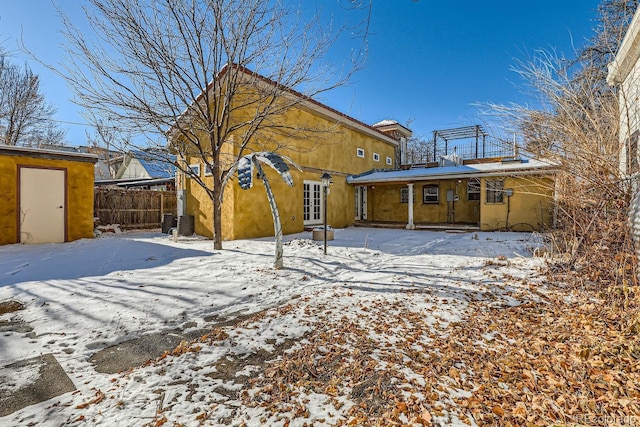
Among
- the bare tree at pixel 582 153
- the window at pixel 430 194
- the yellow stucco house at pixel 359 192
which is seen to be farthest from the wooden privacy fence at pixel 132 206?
the bare tree at pixel 582 153

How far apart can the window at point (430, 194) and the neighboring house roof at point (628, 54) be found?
31.4 feet

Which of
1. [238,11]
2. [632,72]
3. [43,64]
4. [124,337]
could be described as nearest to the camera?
[124,337]

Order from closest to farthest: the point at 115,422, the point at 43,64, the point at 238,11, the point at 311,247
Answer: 1. the point at 115,422
2. the point at 43,64
3. the point at 238,11
4. the point at 311,247

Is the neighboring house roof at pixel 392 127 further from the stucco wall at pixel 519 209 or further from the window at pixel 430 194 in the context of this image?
the stucco wall at pixel 519 209

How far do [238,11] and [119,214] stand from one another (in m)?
10.0

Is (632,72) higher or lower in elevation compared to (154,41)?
lower

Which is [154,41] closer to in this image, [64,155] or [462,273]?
[64,155]

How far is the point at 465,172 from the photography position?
41.8 feet

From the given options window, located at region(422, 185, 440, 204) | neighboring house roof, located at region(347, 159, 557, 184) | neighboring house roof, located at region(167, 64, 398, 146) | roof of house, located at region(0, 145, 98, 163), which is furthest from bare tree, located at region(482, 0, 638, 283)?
roof of house, located at region(0, 145, 98, 163)

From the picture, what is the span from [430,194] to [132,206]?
48.3ft

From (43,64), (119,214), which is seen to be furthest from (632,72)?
(119,214)

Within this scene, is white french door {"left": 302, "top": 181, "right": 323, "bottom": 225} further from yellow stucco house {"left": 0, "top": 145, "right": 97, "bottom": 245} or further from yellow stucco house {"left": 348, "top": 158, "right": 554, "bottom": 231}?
yellow stucco house {"left": 0, "top": 145, "right": 97, "bottom": 245}

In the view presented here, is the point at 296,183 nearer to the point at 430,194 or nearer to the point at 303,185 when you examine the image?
the point at 303,185

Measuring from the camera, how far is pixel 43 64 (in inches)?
266
